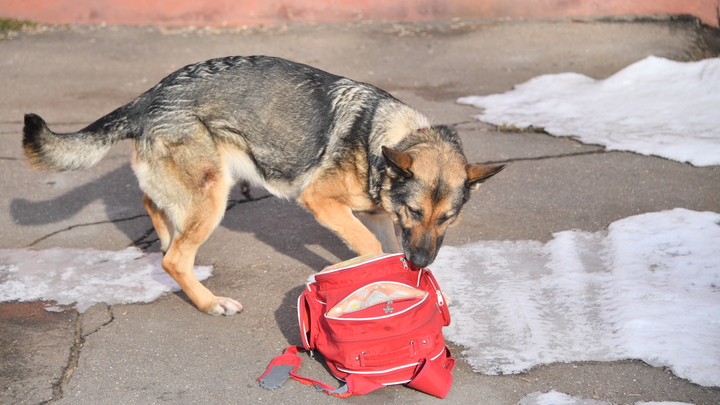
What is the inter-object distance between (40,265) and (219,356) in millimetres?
1908

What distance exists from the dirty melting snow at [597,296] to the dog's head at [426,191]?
1.94 ft

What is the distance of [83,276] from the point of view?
4820 mm

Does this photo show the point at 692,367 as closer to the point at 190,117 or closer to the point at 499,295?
the point at 499,295

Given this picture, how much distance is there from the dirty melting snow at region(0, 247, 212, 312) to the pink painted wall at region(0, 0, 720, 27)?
6412 mm

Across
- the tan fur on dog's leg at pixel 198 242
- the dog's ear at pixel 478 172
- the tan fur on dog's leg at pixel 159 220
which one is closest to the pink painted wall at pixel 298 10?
the tan fur on dog's leg at pixel 159 220

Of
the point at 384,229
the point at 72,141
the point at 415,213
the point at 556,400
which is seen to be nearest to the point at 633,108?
the point at 384,229

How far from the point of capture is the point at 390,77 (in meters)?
9.12

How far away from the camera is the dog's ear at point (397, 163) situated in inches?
155

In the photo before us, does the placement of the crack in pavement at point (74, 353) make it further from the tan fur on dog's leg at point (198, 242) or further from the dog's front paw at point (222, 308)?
the dog's front paw at point (222, 308)

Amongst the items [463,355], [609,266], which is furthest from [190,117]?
[609,266]

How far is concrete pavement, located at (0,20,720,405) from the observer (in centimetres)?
365

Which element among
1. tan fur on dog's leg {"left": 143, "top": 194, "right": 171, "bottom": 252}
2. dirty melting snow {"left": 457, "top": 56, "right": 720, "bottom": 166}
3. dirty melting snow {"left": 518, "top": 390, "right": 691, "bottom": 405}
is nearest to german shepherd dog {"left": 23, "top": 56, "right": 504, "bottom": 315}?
tan fur on dog's leg {"left": 143, "top": 194, "right": 171, "bottom": 252}

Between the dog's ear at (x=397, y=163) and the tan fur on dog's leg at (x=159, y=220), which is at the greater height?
the dog's ear at (x=397, y=163)

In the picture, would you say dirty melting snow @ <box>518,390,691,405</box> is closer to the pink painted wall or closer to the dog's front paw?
the dog's front paw
